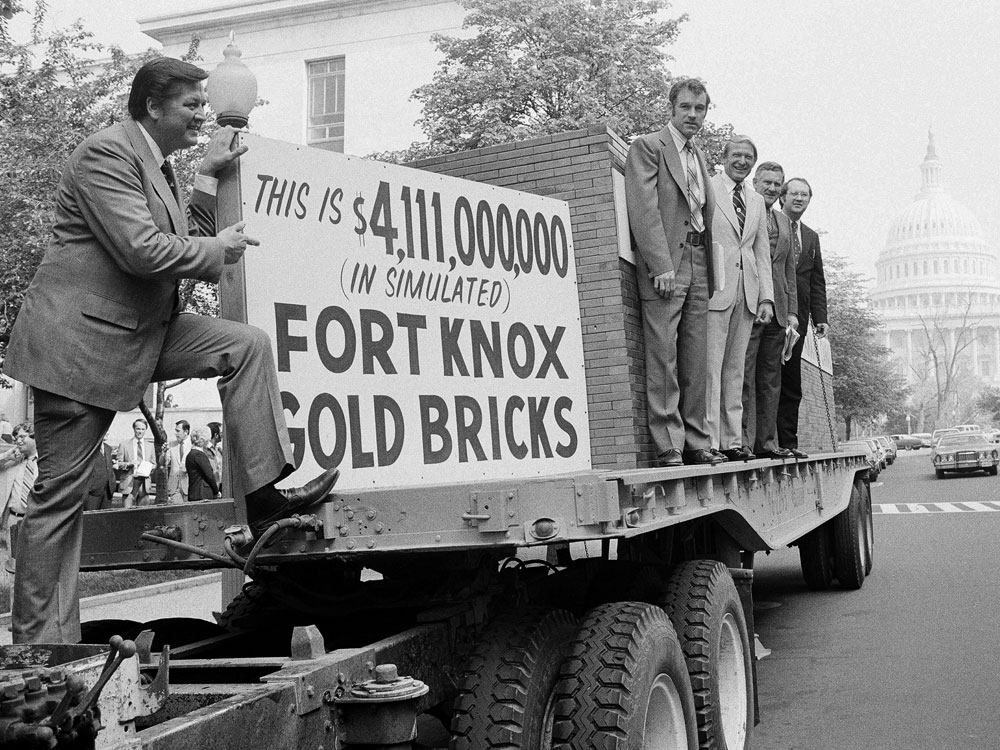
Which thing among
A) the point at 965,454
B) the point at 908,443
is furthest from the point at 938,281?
the point at 965,454

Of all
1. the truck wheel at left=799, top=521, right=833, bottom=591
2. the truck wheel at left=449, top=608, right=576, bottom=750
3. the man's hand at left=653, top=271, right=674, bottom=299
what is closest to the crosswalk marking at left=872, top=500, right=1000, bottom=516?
the truck wheel at left=799, top=521, right=833, bottom=591

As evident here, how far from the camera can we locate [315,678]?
302 cm

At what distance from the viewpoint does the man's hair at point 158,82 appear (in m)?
3.59

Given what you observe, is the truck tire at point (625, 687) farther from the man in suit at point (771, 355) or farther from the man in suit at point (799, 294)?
the man in suit at point (799, 294)

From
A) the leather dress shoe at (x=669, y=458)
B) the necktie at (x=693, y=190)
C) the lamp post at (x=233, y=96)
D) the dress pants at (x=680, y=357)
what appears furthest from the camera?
Result: the necktie at (x=693, y=190)

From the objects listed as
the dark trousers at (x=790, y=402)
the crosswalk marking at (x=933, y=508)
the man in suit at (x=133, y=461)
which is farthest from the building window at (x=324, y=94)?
the dark trousers at (x=790, y=402)

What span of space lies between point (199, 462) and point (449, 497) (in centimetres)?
452

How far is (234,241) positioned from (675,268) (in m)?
2.99

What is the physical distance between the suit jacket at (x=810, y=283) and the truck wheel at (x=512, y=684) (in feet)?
18.8

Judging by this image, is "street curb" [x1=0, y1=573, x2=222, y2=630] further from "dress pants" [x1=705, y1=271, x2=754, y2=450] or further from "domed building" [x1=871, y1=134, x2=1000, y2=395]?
"domed building" [x1=871, y1=134, x2=1000, y2=395]

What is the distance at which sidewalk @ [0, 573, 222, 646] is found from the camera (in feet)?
32.3

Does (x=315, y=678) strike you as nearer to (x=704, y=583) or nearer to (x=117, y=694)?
(x=117, y=694)

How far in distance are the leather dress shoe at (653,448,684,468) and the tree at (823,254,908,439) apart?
4643 centimetres

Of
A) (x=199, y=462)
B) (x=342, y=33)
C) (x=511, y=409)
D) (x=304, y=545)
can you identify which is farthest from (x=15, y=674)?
(x=342, y=33)
